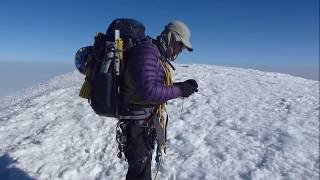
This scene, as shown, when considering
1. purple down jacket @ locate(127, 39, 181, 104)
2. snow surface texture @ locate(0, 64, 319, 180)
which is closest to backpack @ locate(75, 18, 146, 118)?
purple down jacket @ locate(127, 39, 181, 104)

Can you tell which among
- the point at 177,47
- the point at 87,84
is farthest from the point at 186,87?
the point at 87,84

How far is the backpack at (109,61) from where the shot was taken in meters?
4.55

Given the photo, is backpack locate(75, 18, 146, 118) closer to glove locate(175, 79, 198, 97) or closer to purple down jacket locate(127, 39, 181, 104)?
purple down jacket locate(127, 39, 181, 104)

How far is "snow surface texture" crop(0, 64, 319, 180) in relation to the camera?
7711 millimetres

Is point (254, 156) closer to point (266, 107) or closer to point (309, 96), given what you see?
point (266, 107)

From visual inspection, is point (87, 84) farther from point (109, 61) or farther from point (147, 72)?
point (147, 72)

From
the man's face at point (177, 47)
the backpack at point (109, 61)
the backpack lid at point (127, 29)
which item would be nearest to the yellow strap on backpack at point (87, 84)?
the backpack at point (109, 61)

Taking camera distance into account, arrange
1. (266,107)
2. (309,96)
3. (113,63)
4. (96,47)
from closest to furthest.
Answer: (113,63) → (96,47) → (266,107) → (309,96)

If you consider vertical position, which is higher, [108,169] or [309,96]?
[309,96]

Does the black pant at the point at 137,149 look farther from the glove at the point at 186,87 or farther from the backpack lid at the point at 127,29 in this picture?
the backpack lid at the point at 127,29

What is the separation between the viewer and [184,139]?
9.45m

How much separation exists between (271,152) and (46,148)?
5.66 m

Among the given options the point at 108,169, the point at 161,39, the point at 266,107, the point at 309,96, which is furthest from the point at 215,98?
the point at 161,39

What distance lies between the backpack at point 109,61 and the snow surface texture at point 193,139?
3266 mm
